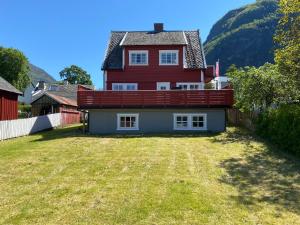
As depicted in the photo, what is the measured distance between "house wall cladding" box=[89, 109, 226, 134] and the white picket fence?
17.5ft

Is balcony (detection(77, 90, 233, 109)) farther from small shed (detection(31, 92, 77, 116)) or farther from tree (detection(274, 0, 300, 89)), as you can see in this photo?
small shed (detection(31, 92, 77, 116))

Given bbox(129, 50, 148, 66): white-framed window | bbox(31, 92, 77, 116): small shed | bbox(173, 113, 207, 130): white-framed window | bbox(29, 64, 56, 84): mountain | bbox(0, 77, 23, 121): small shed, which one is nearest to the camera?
bbox(173, 113, 207, 130): white-framed window

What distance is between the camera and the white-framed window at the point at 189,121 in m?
27.7

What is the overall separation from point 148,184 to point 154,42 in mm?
21162

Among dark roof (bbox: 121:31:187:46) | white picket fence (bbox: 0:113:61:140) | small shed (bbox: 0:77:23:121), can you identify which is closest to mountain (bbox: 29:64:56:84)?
small shed (bbox: 0:77:23:121)

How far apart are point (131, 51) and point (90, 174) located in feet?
63.7

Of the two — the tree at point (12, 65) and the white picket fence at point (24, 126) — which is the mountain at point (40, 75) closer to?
the tree at point (12, 65)

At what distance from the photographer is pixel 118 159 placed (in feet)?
55.1

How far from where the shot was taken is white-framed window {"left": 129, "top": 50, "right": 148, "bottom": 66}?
32.0m

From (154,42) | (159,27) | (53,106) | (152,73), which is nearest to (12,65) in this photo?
(53,106)

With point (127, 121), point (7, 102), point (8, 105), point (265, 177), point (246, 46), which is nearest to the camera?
point (265, 177)

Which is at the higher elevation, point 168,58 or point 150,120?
point 168,58

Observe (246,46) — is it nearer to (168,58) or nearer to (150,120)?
(168,58)

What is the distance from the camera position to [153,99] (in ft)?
90.2
